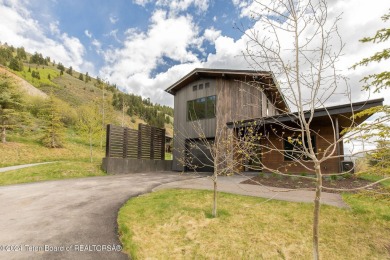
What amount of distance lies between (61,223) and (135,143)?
12090 mm

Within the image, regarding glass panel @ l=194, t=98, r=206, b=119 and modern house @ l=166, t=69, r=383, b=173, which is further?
glass panel @ l=194, t=98, r=206, b=119

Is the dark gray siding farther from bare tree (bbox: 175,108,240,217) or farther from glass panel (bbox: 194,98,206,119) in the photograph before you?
glass panel (bbox: 194,98,206,119)

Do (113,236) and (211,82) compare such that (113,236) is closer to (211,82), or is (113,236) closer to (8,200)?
(8,200)

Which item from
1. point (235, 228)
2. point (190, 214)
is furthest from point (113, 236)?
point (235, 228)

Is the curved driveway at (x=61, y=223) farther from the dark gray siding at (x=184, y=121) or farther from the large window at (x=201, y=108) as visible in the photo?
the large window at (x=201, y=108)

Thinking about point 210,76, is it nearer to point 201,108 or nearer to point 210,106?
point 210,106

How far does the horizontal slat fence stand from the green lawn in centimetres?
931

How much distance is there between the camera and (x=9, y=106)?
22.6 meters

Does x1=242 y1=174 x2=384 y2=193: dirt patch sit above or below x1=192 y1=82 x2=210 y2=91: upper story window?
below

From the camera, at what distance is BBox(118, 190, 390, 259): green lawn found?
15.5ft

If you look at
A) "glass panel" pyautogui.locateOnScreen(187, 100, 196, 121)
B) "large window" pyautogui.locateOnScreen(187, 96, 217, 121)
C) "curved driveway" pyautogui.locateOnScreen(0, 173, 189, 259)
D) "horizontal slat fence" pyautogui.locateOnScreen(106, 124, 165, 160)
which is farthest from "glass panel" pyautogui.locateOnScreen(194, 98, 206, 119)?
"curved driveway" pyautogui.locateOnScreen(0, 173, 189, 259)

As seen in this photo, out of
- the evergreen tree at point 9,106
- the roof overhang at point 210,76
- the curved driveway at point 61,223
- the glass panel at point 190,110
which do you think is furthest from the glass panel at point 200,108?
the evergreen tree at point 9,106

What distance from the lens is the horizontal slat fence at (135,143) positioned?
1580 centimetres

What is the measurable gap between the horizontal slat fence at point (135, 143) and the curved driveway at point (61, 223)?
652 cm
